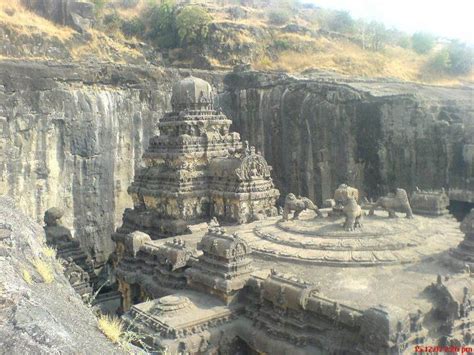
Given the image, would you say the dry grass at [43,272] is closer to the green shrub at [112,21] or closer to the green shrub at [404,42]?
the green shrub at [112,21]

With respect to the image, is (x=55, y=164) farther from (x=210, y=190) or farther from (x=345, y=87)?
(x=345, y=87)

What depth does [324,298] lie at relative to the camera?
9633mm

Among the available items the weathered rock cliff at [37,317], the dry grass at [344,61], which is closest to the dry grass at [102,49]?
the dry grass at [344,61]

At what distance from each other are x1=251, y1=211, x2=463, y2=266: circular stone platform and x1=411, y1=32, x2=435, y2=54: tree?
1784 inches

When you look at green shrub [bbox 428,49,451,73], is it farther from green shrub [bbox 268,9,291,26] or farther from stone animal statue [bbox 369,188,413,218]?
stone animal statue [bbox 369,188,413,218]

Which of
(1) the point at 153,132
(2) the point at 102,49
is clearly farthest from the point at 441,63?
(1) the point at 153,132

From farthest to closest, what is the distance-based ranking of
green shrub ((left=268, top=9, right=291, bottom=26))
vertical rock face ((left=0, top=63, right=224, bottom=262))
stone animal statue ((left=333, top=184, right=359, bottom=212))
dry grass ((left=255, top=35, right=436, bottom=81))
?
green shrub ((left=268, top=9, right=291, bottom=26))
dry grass ((left=255, top=35, right=436, bottom=81))
vertical rock face ((left=0, top=63, right=224, bottom=262))
stone animal statue ((left=333, top=184, right=359, bottom=212))

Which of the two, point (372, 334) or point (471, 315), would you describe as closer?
point (372, 334)

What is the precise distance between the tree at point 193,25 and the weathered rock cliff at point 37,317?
36.0 m

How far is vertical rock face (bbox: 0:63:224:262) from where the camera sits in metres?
22.5

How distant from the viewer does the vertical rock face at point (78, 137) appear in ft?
74.0

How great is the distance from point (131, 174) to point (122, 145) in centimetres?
165

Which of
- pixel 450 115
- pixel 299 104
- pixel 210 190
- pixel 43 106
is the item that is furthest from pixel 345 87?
pixel 43 106

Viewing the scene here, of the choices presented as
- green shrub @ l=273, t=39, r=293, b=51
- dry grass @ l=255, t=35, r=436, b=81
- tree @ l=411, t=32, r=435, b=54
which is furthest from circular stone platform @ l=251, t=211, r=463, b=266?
tree @ l=411, t=32, r=435, b=54
